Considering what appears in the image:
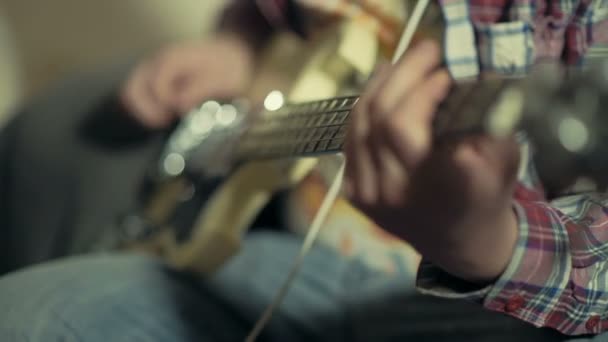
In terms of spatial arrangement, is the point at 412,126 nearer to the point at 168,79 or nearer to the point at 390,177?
the point at 390,177

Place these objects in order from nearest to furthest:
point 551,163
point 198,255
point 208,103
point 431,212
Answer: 1. point 431,212
2. point 551,163
3. point 198,255
4. point 208,103

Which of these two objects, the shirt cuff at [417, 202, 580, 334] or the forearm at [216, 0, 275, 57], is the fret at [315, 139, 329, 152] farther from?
the forearm at [216, 0, 275, 57]

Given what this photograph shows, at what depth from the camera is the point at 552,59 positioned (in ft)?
0.83

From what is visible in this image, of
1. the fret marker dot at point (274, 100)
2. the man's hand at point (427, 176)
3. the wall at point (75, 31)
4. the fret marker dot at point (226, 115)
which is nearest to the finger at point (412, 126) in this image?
the man's hand at point (427, 176)

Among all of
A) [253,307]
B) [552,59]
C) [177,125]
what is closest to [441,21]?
[552,59]

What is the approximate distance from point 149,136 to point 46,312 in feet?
0.81

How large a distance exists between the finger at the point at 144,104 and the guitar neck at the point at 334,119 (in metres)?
0.20

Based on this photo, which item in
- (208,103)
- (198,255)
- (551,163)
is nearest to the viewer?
(551,163)

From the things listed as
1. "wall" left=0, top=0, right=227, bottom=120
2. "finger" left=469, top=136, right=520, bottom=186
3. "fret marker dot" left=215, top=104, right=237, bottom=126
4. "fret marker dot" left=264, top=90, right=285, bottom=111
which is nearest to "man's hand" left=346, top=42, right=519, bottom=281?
"finger" left=469, top=136, right=520, bottom=186

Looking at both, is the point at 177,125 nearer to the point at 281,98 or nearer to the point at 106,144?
the point at 106,144

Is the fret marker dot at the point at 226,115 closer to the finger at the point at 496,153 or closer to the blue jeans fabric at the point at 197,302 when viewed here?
the blue jeans fabric at the point at 197,302

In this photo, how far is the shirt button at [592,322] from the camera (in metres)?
0.25

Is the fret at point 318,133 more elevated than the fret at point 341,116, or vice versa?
the fret at point 341,116

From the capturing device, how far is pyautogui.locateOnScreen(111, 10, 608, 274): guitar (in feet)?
0.78
